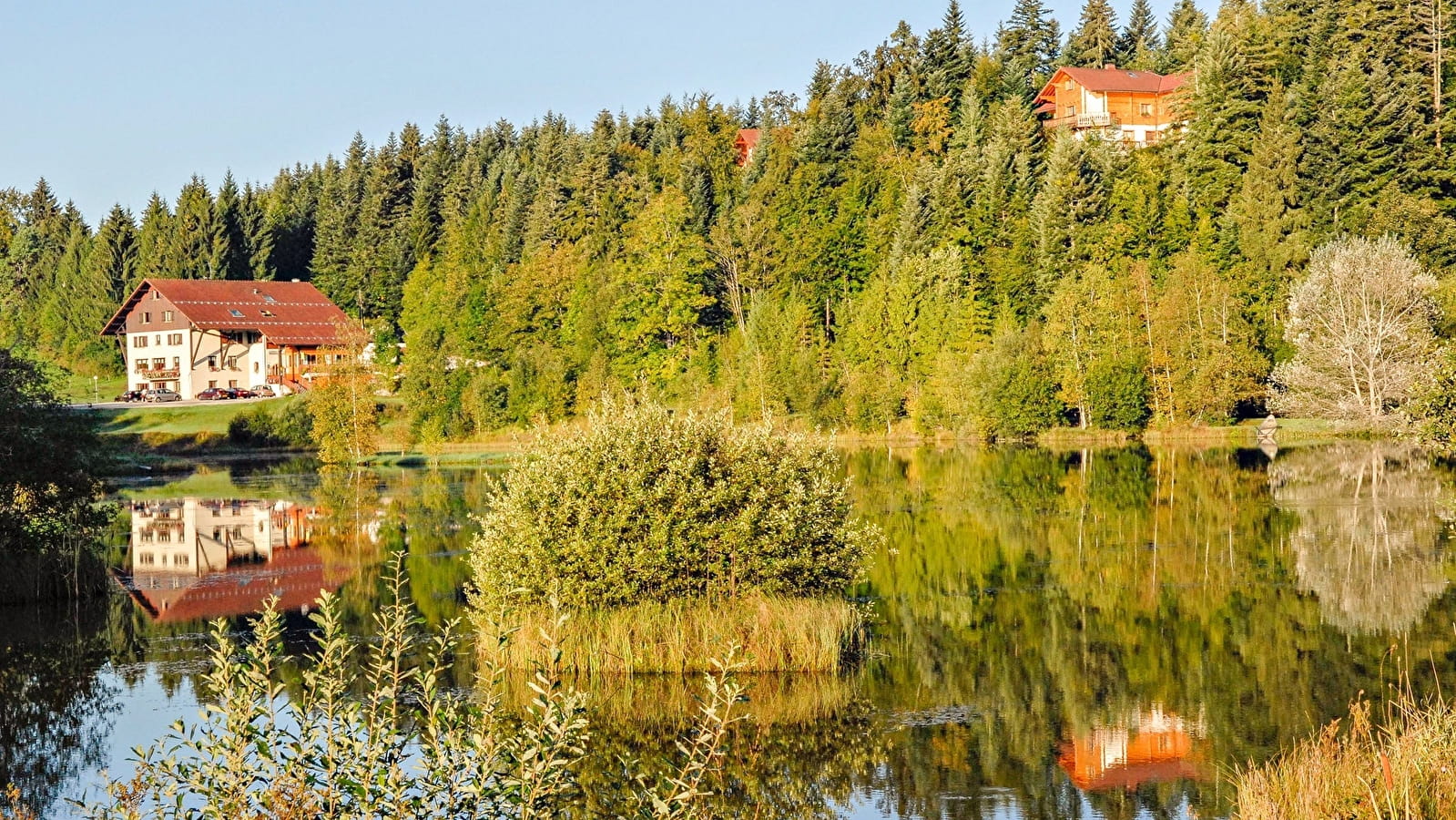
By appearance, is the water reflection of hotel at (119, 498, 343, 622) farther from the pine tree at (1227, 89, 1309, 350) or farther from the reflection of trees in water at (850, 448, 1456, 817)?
the pine tree at (1227, 89, 1309, 350)

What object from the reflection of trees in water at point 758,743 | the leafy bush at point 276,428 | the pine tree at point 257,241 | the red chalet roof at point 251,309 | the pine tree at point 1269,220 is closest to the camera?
the reflection of trees in water at point 758,743

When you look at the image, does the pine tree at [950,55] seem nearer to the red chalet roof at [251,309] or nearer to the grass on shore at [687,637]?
the red chalet roof at [251,309]

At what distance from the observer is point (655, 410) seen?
25.3 m

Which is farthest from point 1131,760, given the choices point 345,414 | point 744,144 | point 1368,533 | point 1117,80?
point 744,144

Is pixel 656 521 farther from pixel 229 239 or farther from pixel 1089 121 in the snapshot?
pixel 229 239

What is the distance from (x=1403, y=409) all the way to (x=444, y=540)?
29004mm

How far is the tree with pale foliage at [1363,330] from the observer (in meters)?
70.9

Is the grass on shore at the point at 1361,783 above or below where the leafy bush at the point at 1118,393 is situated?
below

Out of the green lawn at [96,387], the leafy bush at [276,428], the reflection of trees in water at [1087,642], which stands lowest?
the reflection of trees in water at [1087,642]

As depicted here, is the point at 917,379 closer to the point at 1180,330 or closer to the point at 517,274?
the point at 1180,330

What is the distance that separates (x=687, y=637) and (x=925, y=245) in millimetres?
77969

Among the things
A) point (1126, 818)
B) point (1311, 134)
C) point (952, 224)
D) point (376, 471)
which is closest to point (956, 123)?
point (952, 224)

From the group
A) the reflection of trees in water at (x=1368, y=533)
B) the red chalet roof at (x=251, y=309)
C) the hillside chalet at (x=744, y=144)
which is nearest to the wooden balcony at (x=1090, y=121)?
the hillside chalet at (x=744, y=144)

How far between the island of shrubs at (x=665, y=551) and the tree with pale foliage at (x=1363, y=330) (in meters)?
55.2
